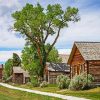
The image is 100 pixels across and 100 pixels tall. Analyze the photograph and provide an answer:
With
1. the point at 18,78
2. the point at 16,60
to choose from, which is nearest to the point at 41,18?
the point at 18,78

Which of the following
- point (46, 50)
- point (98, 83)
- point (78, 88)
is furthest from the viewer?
point (46, 50)

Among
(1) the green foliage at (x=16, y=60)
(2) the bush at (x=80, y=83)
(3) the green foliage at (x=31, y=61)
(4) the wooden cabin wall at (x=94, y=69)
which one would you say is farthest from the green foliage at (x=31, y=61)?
(1) the green foliage at (x=16, y=60)

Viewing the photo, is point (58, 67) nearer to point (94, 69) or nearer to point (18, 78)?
point (94, 69)

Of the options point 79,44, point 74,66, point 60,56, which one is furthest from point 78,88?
point 60,56

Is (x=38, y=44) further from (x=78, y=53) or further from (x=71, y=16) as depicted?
(x=78, y=53)

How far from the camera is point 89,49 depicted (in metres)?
52.6

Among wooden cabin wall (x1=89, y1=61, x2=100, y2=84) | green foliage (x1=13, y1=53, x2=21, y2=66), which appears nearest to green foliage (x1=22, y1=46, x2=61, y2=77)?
wooden cabin wall (x1=89, y1=61, x2=100, y2=84)

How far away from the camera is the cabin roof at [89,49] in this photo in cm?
5153

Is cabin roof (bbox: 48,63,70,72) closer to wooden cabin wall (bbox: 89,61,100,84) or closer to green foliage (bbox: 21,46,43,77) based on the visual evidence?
green foliage (bbox: 21,46,43,77)

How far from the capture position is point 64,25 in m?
75.7

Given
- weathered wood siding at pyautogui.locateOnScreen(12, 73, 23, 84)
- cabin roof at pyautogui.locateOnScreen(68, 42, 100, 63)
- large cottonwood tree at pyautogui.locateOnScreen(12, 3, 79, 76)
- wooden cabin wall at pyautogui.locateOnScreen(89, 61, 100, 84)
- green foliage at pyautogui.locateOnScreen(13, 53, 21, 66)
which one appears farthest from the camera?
green foliage at pyautogui.locateOnScreen(13, 53, 21, 66)

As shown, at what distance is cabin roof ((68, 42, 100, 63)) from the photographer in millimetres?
51531

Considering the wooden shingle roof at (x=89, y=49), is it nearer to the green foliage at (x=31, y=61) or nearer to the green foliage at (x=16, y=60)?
the green foliage at (x=31, y=61)

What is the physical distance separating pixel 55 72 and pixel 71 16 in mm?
14321
